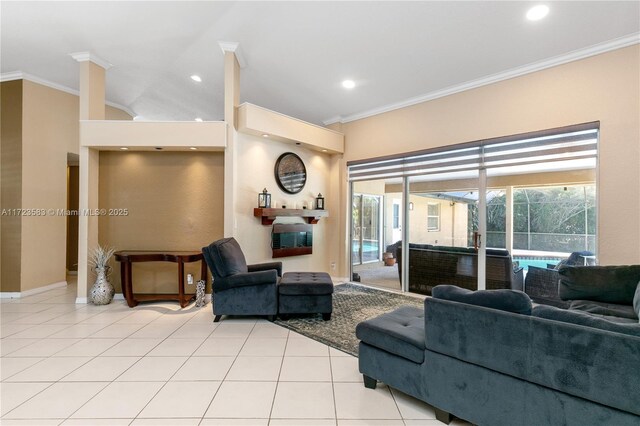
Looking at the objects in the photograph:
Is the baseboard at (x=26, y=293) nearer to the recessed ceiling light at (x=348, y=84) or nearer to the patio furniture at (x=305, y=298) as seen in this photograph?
the patio furniture at (x=305, y=298)

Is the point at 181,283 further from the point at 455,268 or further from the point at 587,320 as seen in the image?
the point at 587,320

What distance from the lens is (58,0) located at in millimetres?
3104

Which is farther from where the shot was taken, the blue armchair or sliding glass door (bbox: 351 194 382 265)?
sliding glass door (bbox: 351 194 382 265)

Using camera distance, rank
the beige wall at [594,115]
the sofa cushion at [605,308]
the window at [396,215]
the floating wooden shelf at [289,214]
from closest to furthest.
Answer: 1. the sofa cushion at [605,308]
2. the beige wall at [594,115]
3. the floating wooden shelf at [289,214]
4. the window at [396,215]

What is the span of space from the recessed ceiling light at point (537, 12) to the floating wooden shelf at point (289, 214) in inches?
151

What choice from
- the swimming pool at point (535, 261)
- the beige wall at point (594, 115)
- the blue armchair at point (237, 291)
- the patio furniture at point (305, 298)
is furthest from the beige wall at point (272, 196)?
the swimming pool at point (535, 261)

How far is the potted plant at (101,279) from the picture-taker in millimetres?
4148

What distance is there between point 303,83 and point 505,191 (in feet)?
11.3

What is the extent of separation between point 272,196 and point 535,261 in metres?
4.05

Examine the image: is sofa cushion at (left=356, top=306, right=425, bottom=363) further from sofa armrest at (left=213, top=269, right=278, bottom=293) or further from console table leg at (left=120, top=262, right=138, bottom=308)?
console table leg at (left=120, top=262, right=138, bottom=308)

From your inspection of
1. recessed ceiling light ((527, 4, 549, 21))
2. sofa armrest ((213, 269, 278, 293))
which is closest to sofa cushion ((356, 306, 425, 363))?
sofa armrest ((213, 269, 278, 293))

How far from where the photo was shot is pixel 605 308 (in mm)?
2619

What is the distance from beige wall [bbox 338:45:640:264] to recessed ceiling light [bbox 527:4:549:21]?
39.4 inches

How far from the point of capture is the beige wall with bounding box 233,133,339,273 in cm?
452
